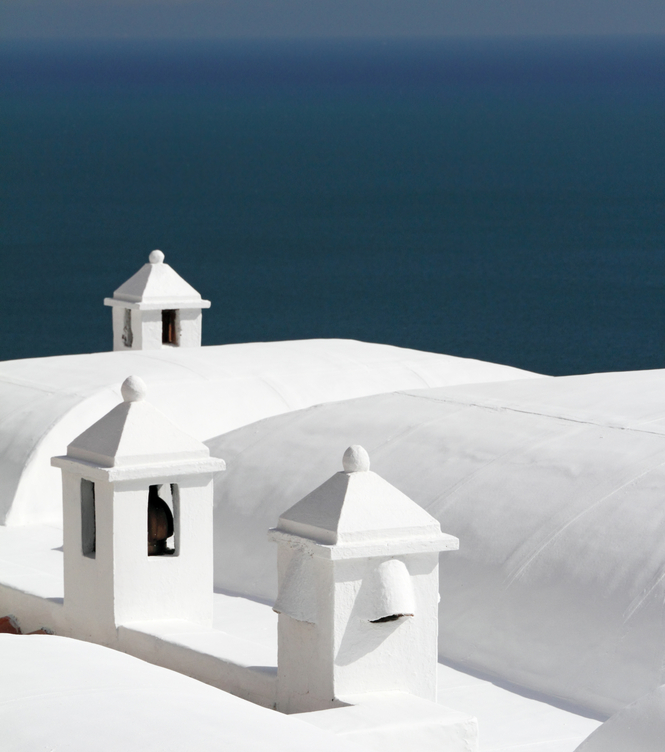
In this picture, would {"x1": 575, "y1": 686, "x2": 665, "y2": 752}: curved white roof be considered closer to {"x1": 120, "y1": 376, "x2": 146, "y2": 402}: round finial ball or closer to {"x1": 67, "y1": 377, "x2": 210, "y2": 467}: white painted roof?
{"x1": 67, "y1": 377, "x2": 210, "y2": 467}: white painted roof

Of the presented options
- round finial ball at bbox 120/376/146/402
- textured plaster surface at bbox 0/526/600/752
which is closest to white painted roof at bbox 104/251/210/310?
textured plaster surface at bbox 0/526/600/752

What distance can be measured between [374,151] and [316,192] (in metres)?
38.3

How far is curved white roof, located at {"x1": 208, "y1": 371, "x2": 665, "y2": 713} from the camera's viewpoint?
492 inches

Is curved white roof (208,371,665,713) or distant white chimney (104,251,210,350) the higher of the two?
distant white chimney (104,251,210,350)

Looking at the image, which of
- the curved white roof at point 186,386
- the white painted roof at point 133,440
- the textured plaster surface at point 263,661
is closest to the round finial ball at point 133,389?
the white painted roof at point 133,440

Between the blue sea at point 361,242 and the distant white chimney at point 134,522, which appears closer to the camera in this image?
the distant white chimney at point 134,522

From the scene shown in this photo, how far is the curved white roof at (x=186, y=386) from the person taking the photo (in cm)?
1909

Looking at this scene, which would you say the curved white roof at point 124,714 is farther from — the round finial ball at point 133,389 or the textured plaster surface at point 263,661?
the round finial ball at point 133,389

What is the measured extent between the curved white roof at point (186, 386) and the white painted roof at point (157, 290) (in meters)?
1.12

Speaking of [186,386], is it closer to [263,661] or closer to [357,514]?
[263,661]

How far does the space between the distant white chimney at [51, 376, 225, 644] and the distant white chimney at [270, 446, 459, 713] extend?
2.27m

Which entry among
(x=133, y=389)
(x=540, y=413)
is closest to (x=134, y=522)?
(x=133, y=389)

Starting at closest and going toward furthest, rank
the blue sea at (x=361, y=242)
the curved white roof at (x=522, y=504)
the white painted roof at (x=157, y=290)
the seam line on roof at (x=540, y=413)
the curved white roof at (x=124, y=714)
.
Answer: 1. the curved white roof at (x=124, y=714)
2. the curved white roof at (x=522, y=504)
3. the seam line on roof at (x=540, y=413)
4. the white painted roof at (x=157, y=290)
5. the blue sea at (x=361, y=242)

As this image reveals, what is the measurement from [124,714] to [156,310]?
1704 centimetres
